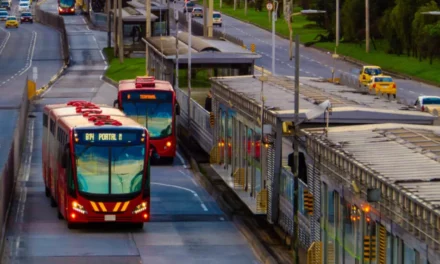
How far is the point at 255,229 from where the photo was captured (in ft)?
107

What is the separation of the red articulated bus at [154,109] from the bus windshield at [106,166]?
1407 cm

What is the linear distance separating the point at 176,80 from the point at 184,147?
4.48 meters

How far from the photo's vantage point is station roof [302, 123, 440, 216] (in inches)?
773

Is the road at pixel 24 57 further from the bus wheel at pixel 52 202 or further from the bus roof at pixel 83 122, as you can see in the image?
the bus roof at pixel 83 122

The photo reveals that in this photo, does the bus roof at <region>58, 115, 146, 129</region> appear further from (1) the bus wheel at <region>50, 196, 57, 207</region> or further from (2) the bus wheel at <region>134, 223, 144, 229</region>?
(1) the bus wheel at <region>50, 196, 57, 207</region>

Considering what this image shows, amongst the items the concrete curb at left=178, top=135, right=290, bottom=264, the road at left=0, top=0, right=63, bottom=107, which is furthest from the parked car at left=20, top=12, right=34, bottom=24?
the concrete curb at left=178, top=135, right=290, bottom=264

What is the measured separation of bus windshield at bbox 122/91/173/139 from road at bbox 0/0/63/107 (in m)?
29.6

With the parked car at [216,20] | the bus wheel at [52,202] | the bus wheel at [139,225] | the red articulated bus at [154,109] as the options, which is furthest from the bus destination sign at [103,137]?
the parked car at [216,20]

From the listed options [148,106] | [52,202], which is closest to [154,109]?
[148,106]

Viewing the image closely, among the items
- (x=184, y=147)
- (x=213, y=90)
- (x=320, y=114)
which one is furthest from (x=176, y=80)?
(x=320, y=114)

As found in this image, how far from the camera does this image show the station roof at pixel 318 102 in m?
29.9

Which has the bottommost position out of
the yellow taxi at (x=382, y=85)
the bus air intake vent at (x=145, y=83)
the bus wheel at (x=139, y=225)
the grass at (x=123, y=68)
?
the grass at (x=123, y=68)

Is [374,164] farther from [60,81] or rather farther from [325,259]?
[60,81]

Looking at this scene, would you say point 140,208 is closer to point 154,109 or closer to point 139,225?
point 139,225
